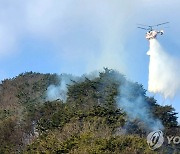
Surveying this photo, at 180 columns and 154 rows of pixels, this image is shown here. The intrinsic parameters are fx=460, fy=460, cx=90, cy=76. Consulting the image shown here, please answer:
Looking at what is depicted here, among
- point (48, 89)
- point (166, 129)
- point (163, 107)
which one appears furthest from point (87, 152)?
point (48, 89)

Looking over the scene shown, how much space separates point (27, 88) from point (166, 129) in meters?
42.6

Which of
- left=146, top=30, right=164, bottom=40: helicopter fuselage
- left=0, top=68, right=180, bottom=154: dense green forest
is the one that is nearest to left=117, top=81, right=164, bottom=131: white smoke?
left=0, top=68, right=180, bottom=154: dense green forest

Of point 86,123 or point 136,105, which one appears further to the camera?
point 136,105

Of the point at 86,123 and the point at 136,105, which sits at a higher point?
the point at 136,105

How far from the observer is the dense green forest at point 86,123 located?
3609 centimetres

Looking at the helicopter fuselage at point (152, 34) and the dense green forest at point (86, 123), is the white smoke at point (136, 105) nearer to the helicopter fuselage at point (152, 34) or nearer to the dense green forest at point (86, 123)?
the dense green forest at point (86, 123)

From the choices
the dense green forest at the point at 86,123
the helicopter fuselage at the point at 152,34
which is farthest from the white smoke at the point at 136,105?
the helicopter fuselage at the point at 152,34

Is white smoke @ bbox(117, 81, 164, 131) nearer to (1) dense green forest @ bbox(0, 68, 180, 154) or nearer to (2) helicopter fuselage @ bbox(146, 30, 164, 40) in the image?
(1) dense green forest @ bbox(0, 68, 180, 154)

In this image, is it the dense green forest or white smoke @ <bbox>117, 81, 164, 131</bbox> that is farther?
white smoke @ <bbox>117, 81, 164, 131</bbox>

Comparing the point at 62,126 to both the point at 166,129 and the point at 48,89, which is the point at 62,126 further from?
the point at 48,89

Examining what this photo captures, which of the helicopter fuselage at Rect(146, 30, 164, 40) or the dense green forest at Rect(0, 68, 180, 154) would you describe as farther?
the helicopter fuselage at Rect(146, 30, 164, 40)

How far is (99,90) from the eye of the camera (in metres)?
66.1

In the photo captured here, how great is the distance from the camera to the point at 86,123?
150 ft

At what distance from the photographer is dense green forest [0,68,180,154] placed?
36094 mm
